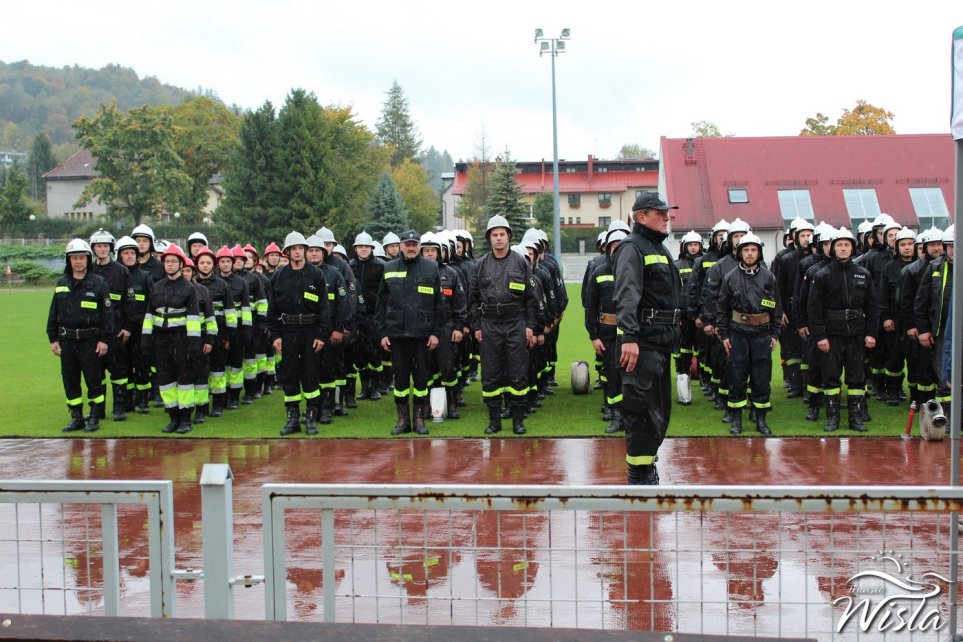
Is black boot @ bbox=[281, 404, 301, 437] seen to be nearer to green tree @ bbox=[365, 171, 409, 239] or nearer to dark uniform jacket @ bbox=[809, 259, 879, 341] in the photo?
dark uniform jacket @ bbox=[809, 259, 879, 341]

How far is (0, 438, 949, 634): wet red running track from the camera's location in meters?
5.54

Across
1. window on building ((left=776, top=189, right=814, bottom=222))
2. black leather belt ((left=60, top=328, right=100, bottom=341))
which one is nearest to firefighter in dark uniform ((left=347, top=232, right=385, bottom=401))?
black leather belt ((left=60, top=328, right=100, bottom=341))

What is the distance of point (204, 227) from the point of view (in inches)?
3061

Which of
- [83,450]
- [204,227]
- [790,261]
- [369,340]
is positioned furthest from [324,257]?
[204,227]

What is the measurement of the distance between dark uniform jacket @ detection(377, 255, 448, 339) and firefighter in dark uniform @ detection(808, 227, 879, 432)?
409cm

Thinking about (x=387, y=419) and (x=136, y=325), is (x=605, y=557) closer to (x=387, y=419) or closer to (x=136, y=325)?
(x=387, y=419)

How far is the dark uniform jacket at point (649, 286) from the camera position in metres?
7.33

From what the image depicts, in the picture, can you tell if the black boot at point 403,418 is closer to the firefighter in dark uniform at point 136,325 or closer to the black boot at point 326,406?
the black boot at point 326,406

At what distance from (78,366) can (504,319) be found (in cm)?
486

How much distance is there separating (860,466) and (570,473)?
256 centimetres

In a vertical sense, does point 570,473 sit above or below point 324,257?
below

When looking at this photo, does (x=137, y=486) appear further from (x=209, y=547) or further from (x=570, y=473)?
(x=570, y=473)

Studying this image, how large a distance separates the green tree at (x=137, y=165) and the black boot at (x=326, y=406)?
70417 mm

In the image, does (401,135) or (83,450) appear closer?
(83,450)
